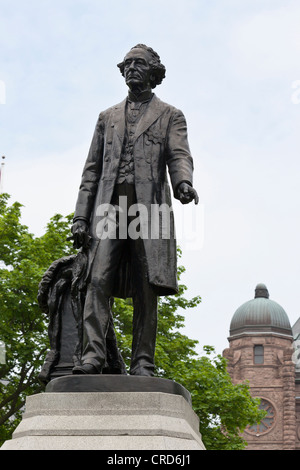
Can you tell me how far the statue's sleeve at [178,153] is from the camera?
7.04 meters

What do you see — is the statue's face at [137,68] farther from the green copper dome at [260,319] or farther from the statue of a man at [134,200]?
the green copper dome at [260,319]

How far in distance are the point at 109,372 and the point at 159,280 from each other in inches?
39.1

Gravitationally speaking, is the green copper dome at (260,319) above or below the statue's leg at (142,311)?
above

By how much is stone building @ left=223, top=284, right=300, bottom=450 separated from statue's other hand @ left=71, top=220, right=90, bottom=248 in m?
63.4

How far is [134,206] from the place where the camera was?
7.01 metres

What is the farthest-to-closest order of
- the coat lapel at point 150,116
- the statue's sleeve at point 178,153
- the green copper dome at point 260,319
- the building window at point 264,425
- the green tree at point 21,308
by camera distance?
the green copper dome at point 260,319 < the building window at point 264,425 < the green tree at point 21,308 < the coat lapel at point 150,116 < the statue's sleeve at point 178,153

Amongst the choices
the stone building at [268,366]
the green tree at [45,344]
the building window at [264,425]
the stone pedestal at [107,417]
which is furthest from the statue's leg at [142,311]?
the stone building at [268,366]

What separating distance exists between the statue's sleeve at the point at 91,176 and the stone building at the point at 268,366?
63.2 meters

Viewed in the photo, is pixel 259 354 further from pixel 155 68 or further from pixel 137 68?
pixel 137 68

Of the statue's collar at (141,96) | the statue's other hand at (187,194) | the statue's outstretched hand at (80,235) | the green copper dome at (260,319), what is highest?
the green copper dome at (260,319)

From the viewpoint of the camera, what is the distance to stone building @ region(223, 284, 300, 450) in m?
67.9

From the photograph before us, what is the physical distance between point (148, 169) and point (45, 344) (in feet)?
54.0
